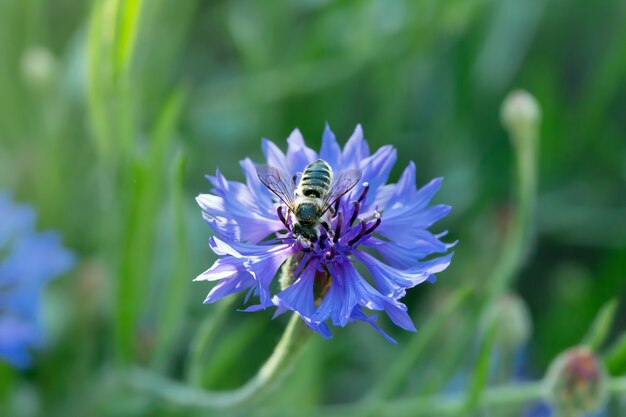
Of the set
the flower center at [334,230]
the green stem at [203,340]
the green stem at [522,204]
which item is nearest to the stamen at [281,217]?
the flower center at [334,230]

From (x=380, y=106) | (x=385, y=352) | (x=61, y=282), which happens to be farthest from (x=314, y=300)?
(x=380, y=106)

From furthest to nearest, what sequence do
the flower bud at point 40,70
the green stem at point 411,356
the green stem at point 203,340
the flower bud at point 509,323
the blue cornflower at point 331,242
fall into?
the flower bud at point 40,70 < the flower bud at point 509,323 < the green stem at point 411,356 < the green stem at point 203,340 < the blue cornflower at point 331,242

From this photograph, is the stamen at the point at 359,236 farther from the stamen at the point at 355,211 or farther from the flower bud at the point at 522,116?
the flower bud at the point at 522,116

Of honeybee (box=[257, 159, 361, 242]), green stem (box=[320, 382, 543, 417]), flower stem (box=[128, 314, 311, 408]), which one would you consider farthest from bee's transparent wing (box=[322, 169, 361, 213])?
green stem (box=[320, 382, 543, 417])

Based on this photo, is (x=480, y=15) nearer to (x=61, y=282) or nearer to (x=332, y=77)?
(x=332, y=77)

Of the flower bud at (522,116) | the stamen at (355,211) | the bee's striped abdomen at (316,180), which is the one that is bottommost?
the stamen at (355,211)

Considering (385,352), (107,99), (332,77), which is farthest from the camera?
(332,77)

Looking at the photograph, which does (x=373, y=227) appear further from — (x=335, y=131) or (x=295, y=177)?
(x=335, y=131)
